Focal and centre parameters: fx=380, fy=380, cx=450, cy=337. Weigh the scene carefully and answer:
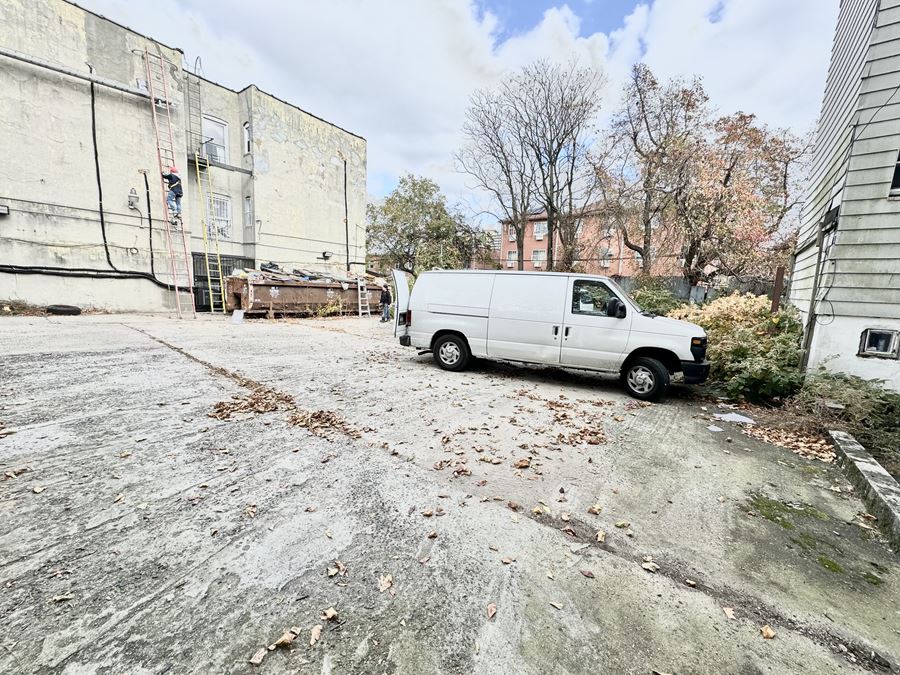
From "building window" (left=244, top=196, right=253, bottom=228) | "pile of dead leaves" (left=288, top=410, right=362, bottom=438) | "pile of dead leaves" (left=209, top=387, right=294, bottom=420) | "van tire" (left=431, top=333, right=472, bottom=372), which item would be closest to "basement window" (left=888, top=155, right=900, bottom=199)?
"van tire" (left=431, top=333, right=472, bottom=372)

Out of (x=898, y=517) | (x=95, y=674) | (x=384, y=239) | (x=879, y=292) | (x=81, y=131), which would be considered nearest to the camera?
(x=95, y=674)

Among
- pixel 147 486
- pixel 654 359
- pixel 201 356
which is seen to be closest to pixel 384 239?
pixel 201 356

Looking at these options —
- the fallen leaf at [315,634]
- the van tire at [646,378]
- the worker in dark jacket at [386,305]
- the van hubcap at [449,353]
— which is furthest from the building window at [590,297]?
the worker in dark jacket at [386,305]

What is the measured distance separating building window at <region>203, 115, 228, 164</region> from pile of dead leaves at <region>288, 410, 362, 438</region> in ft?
52.7

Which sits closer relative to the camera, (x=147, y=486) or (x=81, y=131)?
(x=147, y=486)

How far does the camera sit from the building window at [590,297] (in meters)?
6.20

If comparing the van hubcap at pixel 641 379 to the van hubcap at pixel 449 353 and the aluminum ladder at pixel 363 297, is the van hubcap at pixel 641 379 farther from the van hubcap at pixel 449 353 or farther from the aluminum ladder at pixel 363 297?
the aluminum ladder at pixel 363 297

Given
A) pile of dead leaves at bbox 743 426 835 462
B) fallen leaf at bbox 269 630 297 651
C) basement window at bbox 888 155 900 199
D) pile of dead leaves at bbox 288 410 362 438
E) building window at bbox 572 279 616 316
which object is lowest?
pile of dead leaves at bbox 743 426 835 462

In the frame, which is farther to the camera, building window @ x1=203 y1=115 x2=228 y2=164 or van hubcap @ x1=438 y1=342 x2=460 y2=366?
building window @ x1=203 y1=115 x2=228 y2=164

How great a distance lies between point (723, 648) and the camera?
185cm

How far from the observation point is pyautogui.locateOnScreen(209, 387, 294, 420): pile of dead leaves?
4535mm

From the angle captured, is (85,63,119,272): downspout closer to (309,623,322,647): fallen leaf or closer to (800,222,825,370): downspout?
(309,623,322,647): fallen leaf

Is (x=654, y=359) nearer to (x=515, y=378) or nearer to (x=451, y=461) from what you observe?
(x=515, y=378)

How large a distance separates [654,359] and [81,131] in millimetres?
17996
